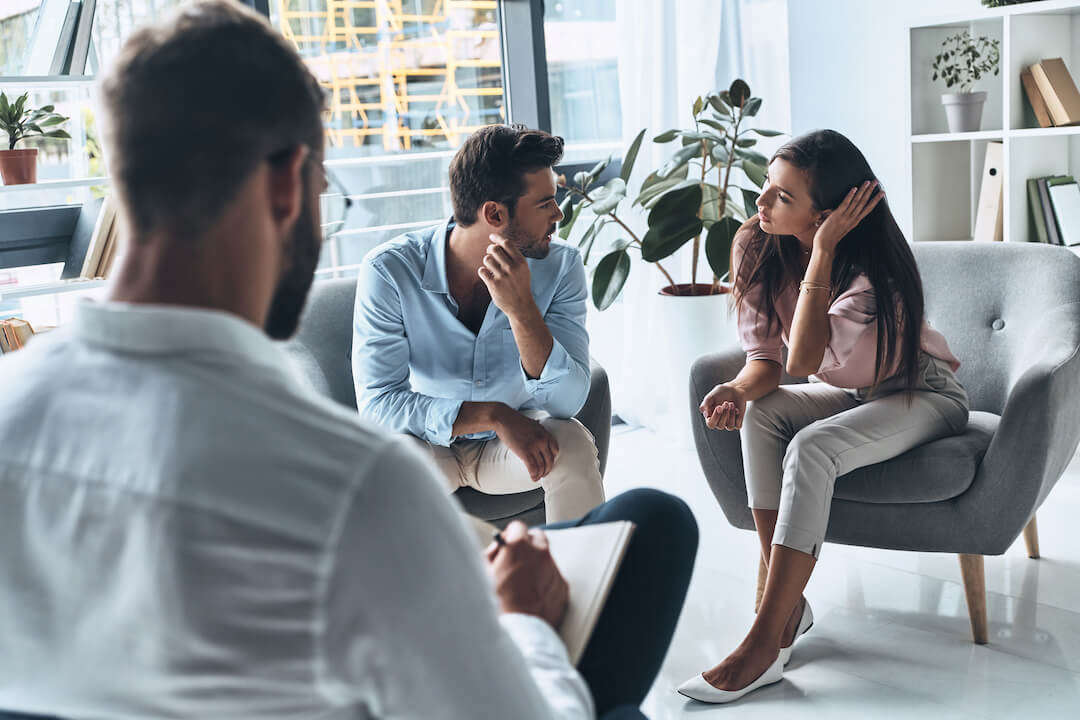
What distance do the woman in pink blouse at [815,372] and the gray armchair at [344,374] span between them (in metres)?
0.26

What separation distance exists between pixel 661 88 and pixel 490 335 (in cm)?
180

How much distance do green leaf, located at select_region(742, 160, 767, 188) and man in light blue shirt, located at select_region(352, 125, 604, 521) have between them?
3.50 ft

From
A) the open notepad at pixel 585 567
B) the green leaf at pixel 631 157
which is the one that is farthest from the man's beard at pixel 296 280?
the green leaf at pixel 631 157

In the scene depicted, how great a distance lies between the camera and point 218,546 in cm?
59

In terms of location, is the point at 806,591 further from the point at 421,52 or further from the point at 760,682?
the point at 421,52

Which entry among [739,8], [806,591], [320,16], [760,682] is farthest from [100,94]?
[739,8]

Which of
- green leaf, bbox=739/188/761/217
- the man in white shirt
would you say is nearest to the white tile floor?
green leaf, bbox=739/188/761/217

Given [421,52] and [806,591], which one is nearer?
[806,591]

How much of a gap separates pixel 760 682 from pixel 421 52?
7.94 ft

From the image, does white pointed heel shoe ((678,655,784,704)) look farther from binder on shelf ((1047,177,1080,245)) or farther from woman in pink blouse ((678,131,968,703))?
binder on shelf ((1047,177,1080,245))

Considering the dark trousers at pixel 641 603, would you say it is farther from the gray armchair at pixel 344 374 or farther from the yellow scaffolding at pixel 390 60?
the yellow scaffolding at pixel 390 60

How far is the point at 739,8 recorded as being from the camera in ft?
12.3

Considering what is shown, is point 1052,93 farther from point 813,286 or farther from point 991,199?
point 813,286

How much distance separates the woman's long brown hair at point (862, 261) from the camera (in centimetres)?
201
